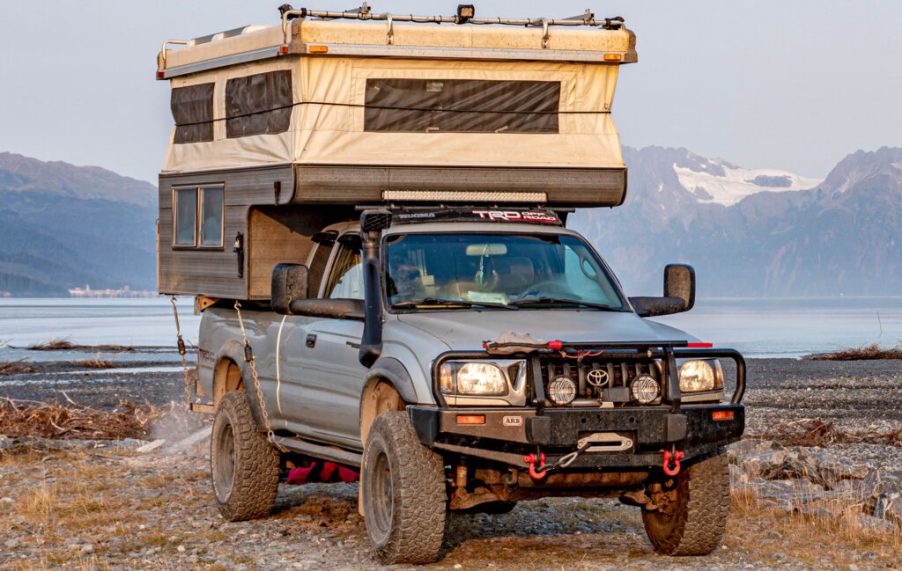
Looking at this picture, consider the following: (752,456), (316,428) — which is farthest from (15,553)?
(752,456)

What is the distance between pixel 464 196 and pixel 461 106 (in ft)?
2.47

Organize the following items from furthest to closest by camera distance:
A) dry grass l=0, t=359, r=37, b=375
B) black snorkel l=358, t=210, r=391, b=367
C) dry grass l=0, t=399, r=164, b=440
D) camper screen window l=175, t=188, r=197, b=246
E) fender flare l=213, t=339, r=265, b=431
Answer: dry grass l=0, t=359, r=37, b=375 < dry grass l=0, t=399, r=164, b=440 < camper screen window l=175, t=188, r=197, b=246 < fender flare l=213, t=339, r=265, b=431 < black snorkel l=358, t=210, r=391, b=367

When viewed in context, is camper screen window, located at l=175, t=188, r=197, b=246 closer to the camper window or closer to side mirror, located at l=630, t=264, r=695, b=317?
the camper window

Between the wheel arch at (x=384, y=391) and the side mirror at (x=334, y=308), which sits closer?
the wheel arch at (x=384, y=391)

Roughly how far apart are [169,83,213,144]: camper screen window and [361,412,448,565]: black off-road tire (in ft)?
14.8

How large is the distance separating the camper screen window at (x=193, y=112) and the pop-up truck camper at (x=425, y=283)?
2 centimetres

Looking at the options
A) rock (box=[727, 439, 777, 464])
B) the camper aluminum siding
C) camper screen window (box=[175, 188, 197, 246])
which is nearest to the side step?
the camper aluminum siding

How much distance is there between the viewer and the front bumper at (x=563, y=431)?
810 centimetres

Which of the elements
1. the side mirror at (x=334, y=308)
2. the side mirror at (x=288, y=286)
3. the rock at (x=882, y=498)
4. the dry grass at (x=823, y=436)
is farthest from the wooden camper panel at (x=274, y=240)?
the dry grass at (x=823, y=436)

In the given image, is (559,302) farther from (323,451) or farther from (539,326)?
(323,451)

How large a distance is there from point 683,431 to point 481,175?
3224 mm

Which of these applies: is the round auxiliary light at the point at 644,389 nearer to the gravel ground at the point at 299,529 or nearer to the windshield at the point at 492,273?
the gravel ground at the point at 299,529

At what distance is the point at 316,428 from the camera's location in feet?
33.7

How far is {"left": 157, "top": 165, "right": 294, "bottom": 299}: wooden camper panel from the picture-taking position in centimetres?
1095
